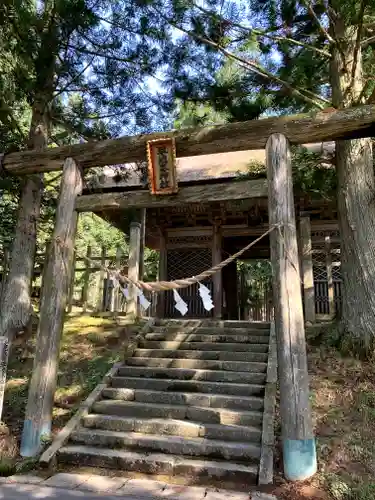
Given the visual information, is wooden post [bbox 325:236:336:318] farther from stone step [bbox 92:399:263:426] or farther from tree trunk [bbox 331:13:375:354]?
stone step [bbox 92:399:263:426]

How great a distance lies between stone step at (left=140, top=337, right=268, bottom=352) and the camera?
6.76m

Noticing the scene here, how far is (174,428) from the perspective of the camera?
489 centimetres

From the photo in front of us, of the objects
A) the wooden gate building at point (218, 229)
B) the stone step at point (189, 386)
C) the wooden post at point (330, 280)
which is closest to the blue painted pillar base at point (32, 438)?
the stone step at point (189, 386)

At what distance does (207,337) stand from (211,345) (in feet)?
0.99

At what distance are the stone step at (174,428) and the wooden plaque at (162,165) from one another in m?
3.10

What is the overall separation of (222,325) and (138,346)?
5.63 feet

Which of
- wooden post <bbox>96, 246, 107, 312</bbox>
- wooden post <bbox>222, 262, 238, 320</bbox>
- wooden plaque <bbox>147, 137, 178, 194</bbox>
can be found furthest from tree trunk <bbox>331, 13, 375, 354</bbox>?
→ wooden post <bbox>222, 262, 238, 320</bbox>

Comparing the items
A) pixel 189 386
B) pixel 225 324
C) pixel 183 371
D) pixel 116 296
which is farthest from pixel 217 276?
pixel 189 386

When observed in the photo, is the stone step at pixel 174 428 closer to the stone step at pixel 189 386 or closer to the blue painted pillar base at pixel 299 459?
the blue painted pillar base at pixel 299 459

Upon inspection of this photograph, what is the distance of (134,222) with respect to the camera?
983cm

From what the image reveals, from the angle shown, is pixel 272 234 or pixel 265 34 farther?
pixel 265 34

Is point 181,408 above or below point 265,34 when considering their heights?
below

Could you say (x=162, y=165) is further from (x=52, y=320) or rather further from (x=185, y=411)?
(x=185, y=411)

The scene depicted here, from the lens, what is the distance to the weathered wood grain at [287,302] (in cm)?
416
